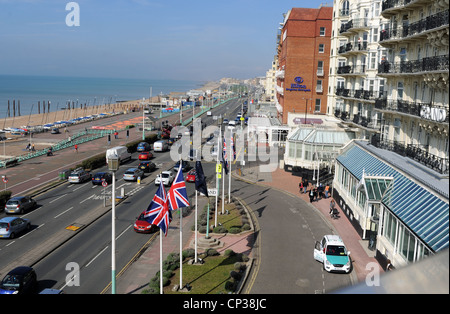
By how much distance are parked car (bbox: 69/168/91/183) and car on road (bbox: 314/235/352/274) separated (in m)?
27.6

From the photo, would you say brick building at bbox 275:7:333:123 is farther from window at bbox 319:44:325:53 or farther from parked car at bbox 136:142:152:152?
parked car at bbox 136:142:152:152

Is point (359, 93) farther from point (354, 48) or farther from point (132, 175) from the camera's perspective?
point (132, 175)

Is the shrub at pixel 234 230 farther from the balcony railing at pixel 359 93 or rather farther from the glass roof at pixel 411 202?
the balcony railing at pixel 359 93

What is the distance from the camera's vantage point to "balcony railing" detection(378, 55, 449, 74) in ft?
77.3

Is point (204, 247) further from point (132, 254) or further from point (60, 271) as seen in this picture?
point (60, 271)

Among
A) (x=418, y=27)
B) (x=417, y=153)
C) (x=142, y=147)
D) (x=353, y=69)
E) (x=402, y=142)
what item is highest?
(x=418, y=27)

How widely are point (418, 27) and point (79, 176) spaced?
109ft

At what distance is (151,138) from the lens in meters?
72.3

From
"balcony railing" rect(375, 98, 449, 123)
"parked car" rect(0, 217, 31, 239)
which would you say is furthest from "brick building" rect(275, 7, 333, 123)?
"parked car" rect(0, 217, 31, 239)

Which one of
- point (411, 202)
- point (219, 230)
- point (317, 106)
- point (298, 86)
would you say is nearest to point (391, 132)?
point (411, 202)

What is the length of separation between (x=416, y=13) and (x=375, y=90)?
35.2 ft

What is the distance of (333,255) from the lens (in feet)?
76.4

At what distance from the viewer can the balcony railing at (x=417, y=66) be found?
77.3 ft

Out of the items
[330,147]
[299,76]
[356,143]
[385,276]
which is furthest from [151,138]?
[385,276]
